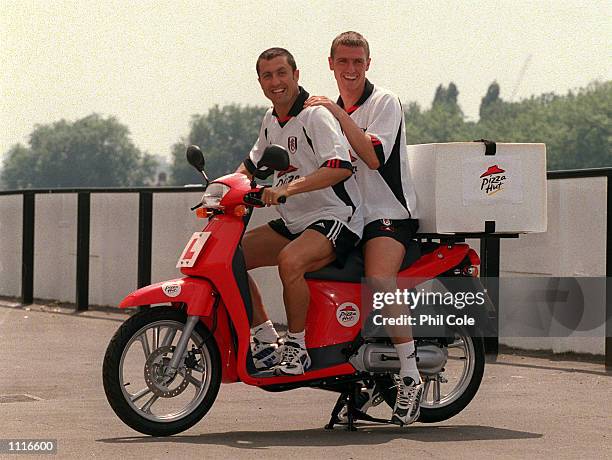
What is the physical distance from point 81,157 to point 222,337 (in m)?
185

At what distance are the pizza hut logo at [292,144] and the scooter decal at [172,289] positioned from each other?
0.96 m

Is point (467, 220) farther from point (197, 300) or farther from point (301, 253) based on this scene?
point (197, 300)

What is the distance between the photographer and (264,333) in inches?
308

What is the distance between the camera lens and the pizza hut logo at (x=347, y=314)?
7.75m

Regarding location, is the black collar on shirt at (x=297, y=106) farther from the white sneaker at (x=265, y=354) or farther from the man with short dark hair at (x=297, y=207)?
the white sneaker at (x=265, y=354)

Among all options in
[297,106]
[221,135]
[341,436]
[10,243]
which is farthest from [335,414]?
[221,135]

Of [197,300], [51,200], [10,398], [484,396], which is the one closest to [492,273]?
[484,396]

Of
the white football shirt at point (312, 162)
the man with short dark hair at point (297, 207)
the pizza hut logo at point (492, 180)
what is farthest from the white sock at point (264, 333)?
the pizza hut logo at point (492, 180)

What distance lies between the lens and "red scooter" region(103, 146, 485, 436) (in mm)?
7395

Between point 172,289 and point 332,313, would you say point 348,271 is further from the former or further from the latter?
point 172,289

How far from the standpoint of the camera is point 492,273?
42.4ft

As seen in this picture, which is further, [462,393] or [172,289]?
[462,393]

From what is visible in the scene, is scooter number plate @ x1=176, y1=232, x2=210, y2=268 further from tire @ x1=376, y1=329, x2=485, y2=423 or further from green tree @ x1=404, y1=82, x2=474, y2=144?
green tree @ x1=404, y1=82, x2=474, y2=144

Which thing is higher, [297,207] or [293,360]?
[297,207]
